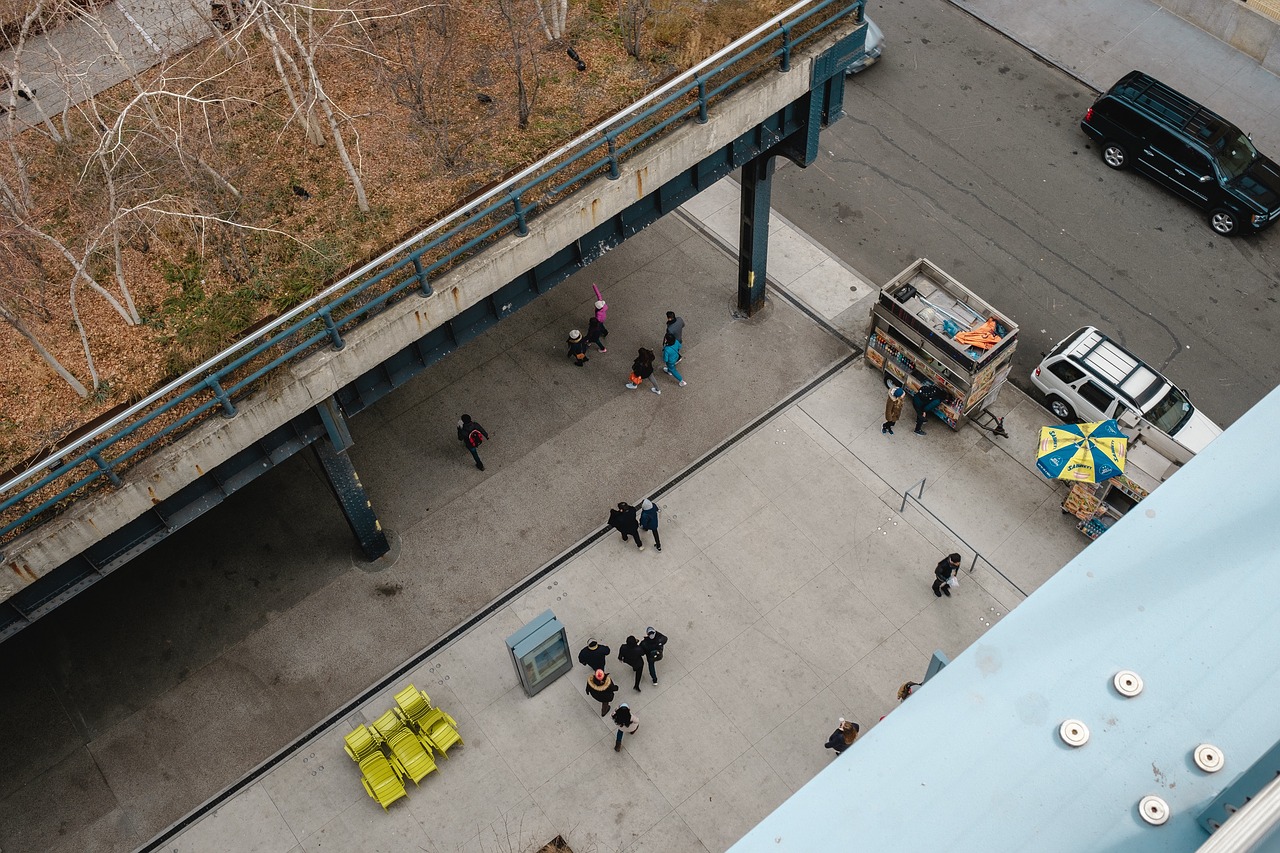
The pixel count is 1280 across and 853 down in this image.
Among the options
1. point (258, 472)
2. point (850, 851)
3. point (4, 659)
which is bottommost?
point (850, 851)

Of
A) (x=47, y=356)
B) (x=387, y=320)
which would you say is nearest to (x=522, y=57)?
(x=387, y=320)

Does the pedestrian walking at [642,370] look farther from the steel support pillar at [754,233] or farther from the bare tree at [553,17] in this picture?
the bare tree at [553,17]

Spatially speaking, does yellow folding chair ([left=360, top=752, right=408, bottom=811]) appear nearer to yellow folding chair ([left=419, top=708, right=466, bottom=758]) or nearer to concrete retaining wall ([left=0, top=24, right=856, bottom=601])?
yellow folding chair ([left=419, top=708, right=466, bottom=758])

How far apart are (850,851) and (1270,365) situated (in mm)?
16590

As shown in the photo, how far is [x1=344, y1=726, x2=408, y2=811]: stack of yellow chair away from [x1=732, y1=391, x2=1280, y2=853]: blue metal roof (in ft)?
24.4

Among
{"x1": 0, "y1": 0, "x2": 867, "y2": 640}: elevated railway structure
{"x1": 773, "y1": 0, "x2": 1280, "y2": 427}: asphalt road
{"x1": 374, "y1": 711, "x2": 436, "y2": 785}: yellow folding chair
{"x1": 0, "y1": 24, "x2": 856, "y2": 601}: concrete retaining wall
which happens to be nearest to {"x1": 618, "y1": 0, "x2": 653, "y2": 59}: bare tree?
{"x1": 0, "y1": 0, "x2": 867, "y2": 640}: elevated railway structure

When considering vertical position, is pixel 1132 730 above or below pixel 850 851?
below

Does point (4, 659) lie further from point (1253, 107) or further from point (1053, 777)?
point (1253, 107)

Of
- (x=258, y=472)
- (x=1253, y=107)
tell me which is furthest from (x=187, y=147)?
(x=1253, y=107)

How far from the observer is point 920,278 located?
23.2 m

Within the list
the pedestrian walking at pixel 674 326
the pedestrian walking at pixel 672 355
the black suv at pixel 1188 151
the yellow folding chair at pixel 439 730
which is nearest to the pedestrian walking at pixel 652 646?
the yellow folding chair at pixel 439 730

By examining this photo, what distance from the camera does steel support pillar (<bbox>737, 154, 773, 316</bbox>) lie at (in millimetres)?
22034

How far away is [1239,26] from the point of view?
96.5ft

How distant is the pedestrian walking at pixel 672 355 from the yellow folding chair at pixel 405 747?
878 cm
